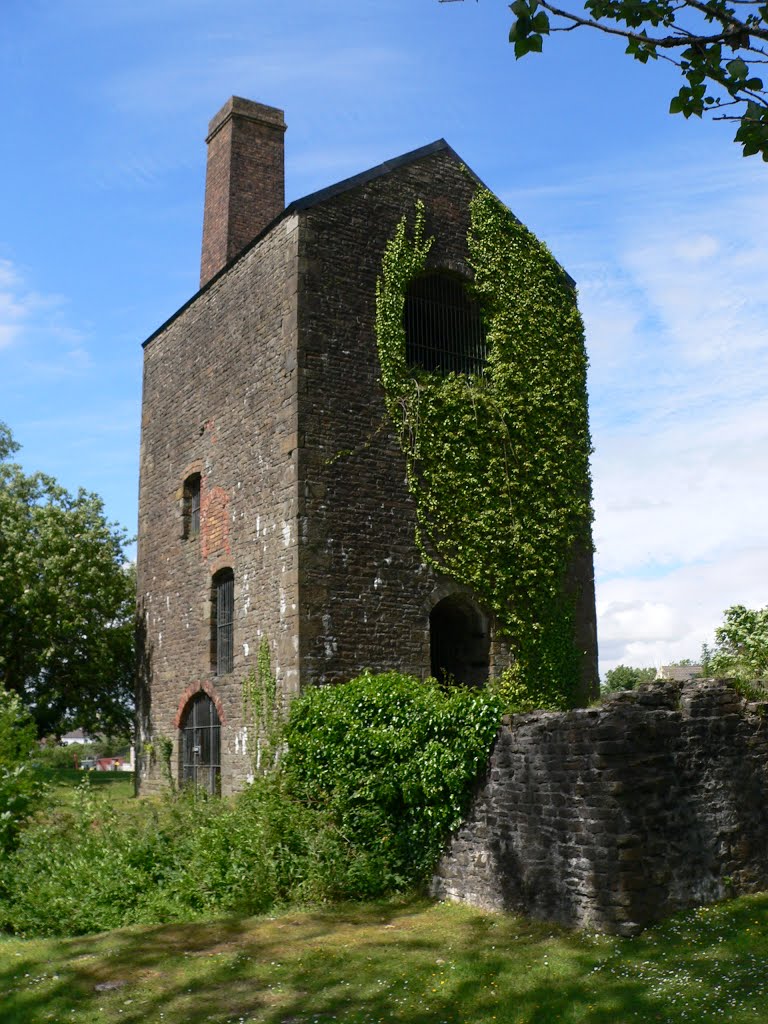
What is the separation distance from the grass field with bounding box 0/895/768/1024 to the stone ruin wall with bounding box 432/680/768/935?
32 centimetres

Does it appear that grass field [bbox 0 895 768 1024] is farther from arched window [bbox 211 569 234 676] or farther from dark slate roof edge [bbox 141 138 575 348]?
dark slate roof edge [bbox 141 138 575 348]

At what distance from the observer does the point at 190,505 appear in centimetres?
Answer: 1716

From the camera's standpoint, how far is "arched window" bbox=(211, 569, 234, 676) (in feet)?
49.6

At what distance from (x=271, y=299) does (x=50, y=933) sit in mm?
9116

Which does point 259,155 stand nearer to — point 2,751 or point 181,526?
point 181,526

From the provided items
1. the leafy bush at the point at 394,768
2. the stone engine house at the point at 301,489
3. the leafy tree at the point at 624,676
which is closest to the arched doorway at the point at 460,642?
the stone engine house at the point at 301,489

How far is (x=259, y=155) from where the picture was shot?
64.2ft

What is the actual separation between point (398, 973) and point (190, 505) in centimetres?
1075

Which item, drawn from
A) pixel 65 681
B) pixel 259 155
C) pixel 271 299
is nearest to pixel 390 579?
pixel 271 299

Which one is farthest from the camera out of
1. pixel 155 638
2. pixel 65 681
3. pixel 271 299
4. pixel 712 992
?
pixel 65 681

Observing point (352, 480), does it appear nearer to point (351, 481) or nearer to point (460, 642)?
point (351, 481)

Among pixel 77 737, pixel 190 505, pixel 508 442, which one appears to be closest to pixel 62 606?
pixel 190 505

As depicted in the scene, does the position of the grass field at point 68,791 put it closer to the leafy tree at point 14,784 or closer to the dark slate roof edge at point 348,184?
the leafy tree at point 14,784

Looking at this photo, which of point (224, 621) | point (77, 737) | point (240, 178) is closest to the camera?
point (224, 621)
